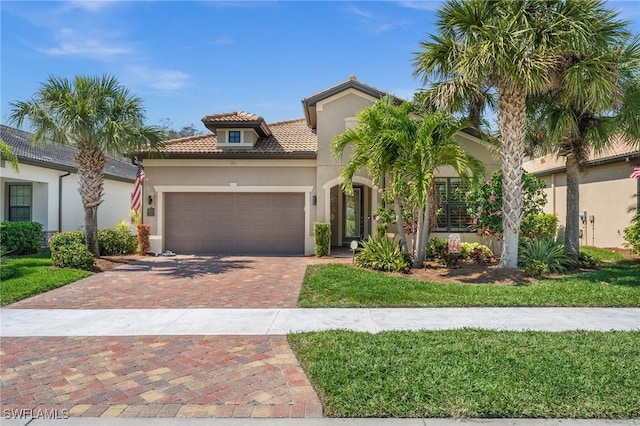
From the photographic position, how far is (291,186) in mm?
15789

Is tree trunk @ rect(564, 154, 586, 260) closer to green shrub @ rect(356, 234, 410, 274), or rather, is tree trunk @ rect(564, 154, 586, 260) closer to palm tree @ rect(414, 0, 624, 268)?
palm tree @ rect(414, 0, 624, 268)

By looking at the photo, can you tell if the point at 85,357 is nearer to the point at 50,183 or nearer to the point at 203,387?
the point at 203,387

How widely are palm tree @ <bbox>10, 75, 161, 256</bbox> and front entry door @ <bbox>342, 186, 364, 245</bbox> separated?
8.81 m

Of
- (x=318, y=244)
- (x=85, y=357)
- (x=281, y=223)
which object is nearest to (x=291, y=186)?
(x=281, y=223)

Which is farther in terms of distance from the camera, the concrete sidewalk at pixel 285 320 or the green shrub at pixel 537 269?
the green shrub at pixel 537 269

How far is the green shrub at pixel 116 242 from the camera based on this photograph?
1549cm

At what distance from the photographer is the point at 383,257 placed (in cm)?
1141

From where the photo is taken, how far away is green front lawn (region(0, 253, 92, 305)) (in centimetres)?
869

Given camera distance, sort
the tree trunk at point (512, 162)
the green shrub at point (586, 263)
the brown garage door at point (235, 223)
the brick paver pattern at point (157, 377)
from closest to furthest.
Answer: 1. the brick paver pattern at point (157, 377)
2. the tree trunk at point (512, 162)
3. the green shrub at point (586, 263)
4. the brown garage door at point (235, 223)

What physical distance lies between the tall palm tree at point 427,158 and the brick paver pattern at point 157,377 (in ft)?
20.3

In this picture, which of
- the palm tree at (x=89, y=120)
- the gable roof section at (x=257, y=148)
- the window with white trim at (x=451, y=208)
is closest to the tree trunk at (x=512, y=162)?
the window with white trim at (x=451, y=208)

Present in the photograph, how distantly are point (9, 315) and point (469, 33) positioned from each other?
11906 millimetres

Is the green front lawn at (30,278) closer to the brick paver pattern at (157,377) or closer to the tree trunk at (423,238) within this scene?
the brick paver pattern at (157,377)

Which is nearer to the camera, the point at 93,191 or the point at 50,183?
the point at 93,191
